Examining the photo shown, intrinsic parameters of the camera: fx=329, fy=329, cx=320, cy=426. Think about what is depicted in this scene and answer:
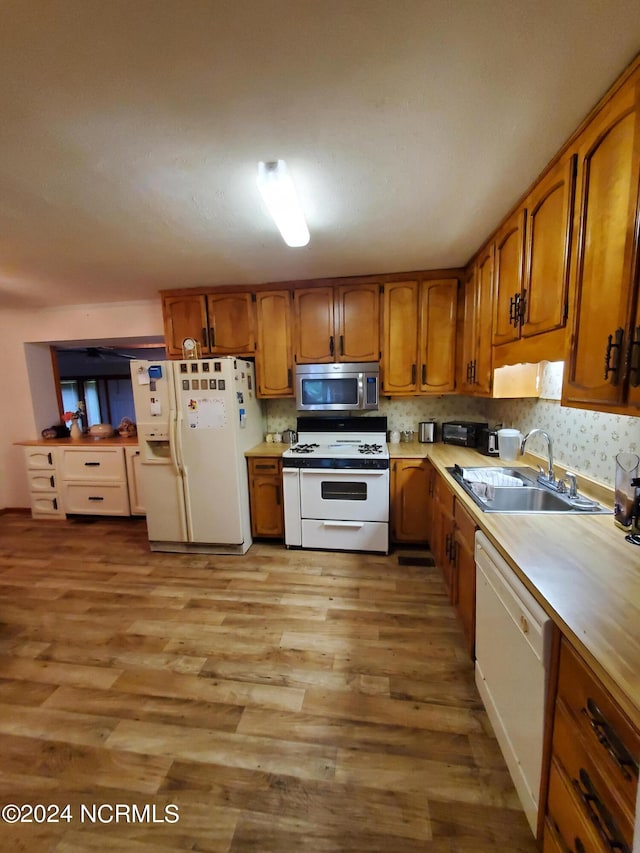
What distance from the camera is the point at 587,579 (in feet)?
3.31

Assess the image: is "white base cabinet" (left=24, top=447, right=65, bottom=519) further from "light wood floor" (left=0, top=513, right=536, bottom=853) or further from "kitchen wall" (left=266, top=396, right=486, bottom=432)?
"kitchen wall" (left=266, top=396, right=486, bottom=432)

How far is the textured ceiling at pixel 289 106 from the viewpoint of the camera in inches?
32.0

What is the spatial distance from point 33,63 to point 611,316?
1828 millimetres

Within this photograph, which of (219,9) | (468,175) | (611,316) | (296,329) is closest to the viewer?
(219,9)

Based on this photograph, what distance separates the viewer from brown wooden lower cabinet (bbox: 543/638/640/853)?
671 mm

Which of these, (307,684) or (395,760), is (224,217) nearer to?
(307,684)

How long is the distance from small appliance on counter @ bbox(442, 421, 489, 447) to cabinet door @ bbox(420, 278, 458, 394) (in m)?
0.32

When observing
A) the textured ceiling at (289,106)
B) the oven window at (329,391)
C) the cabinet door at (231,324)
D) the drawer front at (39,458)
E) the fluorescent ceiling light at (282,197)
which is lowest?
the drawer front at (39,458)

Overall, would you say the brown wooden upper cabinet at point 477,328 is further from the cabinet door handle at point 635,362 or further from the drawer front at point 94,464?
the drawer front at point 94,464

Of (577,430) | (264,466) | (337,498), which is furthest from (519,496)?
(264,466)

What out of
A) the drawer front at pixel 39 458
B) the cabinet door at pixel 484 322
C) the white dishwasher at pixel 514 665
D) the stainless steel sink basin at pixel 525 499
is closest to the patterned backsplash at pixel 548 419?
the stainless steel sink basin at pixel 525 499

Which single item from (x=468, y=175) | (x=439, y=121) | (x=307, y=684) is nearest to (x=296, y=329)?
(x=468, y=175)

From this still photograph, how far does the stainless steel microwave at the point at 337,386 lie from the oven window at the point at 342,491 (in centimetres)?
68

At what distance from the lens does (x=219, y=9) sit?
0.78 meters
